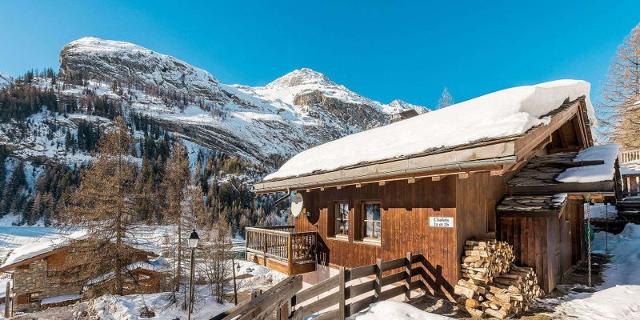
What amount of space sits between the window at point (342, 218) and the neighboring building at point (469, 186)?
0.10ft

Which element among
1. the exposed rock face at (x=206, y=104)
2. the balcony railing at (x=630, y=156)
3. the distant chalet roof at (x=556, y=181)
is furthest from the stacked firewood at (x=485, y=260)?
the exposed rock face at (x=206, y=104)

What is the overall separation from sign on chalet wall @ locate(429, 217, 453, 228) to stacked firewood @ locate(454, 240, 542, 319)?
565 millimetres

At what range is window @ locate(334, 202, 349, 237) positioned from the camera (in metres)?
9.72

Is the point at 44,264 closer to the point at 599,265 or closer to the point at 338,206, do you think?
the point at 338,206

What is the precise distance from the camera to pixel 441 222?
6.84 m

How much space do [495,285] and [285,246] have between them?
19.5 ft

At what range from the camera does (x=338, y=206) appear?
33.3 ft

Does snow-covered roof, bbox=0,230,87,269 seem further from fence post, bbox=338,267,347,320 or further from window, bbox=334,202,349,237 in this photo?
fence post, bbox=338,267,347,320

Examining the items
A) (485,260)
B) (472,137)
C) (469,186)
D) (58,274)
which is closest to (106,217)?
(58,274)

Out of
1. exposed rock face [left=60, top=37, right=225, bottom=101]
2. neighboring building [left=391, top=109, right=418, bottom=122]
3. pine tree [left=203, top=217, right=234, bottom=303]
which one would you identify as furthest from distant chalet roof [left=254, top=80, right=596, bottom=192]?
exposed rock face [left=60, top=37, right=225, bottom=101]

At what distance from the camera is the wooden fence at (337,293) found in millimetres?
3706

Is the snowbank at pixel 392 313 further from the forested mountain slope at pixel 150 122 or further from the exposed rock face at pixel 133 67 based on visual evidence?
the exposed rock face at pixel 133 67

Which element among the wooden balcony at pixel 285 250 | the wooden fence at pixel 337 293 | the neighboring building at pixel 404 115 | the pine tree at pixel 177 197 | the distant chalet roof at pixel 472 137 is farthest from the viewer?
the pine tree at pixel 177 197

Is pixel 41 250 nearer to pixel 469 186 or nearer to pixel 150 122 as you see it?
pixel 469 186
